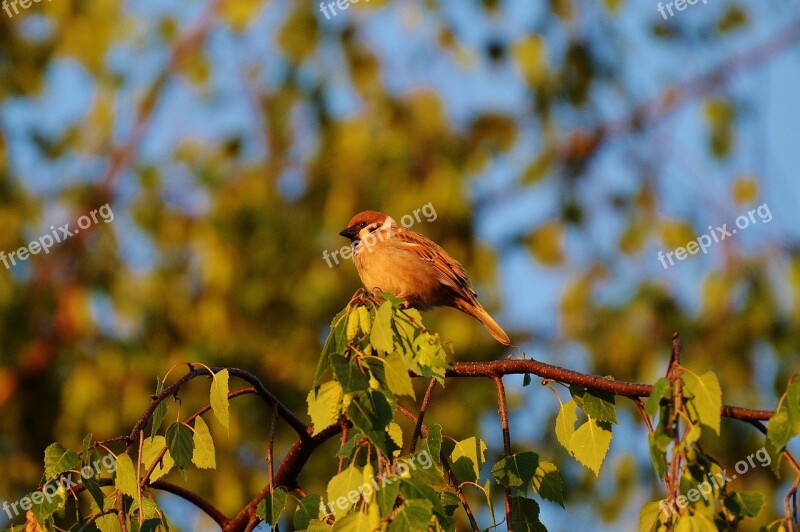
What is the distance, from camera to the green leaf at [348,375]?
209cm

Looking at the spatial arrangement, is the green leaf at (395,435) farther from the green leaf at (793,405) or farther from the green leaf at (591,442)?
the green leaf at (793,405)

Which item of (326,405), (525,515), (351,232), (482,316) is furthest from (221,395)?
(351,232)

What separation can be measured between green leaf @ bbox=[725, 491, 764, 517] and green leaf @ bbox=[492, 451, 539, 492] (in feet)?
1.45

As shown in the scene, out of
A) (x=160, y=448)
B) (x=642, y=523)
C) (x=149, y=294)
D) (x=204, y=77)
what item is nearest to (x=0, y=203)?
(x=149, y=294)

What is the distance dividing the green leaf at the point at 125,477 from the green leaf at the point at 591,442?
3.28 feet

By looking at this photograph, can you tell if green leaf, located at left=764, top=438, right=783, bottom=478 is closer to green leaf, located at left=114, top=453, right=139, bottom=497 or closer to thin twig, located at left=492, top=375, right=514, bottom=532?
thin twig, located at left=492, top=375, right=514, bottom=532

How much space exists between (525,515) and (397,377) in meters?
0.43

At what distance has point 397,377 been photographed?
2180 mm

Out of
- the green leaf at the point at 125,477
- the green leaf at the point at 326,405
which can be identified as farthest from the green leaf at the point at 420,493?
the green leaf at the point at 125,477

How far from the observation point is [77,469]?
2.17m

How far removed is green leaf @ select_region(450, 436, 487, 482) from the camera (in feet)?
7.71

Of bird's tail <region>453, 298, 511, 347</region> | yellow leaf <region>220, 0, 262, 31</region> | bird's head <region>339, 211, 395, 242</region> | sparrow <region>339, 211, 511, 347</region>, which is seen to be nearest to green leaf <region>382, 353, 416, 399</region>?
bird's tail <region>453, 298, 511, 347</region>

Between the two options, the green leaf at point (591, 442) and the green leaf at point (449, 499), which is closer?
the green leaf at point (449, 499)

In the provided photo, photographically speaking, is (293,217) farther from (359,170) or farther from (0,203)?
(0,203)
